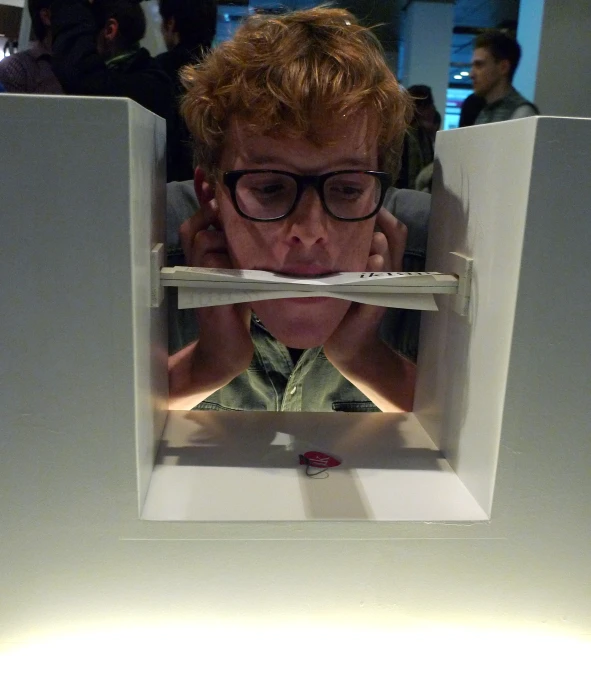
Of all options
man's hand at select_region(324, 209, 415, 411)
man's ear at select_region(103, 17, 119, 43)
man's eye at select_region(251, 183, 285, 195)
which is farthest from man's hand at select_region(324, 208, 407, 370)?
man's ear at select_region(103, 17, 119, 43)

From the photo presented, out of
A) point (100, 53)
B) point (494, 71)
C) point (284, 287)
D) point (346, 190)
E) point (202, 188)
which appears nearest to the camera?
point (284, 287)

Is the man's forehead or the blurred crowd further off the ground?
the blurred crowd

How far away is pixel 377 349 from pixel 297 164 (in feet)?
1.20

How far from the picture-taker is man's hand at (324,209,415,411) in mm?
1034

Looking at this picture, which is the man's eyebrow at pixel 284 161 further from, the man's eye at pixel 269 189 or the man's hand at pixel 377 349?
the man's hand at pixel 377 349

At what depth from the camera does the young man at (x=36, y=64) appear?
1.12 m

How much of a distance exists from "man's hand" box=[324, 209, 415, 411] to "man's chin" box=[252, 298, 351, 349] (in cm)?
6

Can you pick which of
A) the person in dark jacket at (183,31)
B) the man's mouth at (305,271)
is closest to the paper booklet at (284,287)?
the man's mouth at (305,271)

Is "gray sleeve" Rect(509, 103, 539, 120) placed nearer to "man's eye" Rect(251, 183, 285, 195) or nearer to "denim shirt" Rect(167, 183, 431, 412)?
"denim shirt" Rect(167, 183, 431, 412)

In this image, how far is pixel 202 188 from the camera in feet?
3.32

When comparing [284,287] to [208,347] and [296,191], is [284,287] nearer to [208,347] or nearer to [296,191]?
[296,191]

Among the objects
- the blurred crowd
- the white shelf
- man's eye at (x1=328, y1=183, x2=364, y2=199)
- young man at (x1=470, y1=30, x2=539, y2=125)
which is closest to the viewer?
the white shelf

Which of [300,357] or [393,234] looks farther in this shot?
[300,357]

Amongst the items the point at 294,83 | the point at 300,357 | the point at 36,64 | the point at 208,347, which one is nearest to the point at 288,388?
the point at 300,357
